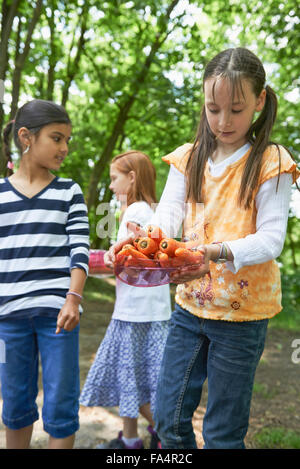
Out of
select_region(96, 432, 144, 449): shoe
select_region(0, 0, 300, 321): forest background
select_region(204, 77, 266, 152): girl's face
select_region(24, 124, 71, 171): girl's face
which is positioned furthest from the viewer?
select_region(0, 0, 300, 321): forest background

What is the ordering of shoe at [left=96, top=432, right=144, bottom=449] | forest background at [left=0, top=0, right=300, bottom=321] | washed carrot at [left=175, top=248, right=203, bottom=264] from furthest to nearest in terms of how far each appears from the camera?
forest background at [left=0, top=0, right=300, bottom=321] → shoe at [left=96, top=432, right=144, bottom=449] → washed carrot at [left=175, top=248, right=203, bottom=264]

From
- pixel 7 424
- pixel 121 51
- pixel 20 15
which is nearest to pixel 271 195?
pixel 7 424

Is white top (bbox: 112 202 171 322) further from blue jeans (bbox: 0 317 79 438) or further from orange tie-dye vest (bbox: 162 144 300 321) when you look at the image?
orange tie-dye vest (bbox: 162 144 300 321)

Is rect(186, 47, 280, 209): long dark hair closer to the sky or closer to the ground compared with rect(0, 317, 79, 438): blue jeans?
closer to the sky

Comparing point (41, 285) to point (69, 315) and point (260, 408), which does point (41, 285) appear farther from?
point (260, 408)

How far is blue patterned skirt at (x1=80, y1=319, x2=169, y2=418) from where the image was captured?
278 centimetres

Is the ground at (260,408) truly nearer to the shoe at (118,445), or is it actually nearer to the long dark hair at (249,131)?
the shoe at (118,445)

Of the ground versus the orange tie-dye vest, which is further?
the ground

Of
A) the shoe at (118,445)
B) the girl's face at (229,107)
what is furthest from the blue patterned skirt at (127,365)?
the girl's face at (229,107)

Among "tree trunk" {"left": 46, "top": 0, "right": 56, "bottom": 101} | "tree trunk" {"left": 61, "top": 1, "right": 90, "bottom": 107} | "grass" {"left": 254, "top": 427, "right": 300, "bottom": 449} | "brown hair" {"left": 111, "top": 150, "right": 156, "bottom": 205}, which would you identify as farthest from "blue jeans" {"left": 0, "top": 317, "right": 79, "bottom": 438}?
"tree trunk" {"left": 61, "top": 1, "right": 90, "bottom": 107}

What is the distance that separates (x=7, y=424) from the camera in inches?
86.7

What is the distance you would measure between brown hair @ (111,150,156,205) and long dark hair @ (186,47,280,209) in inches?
42.2
